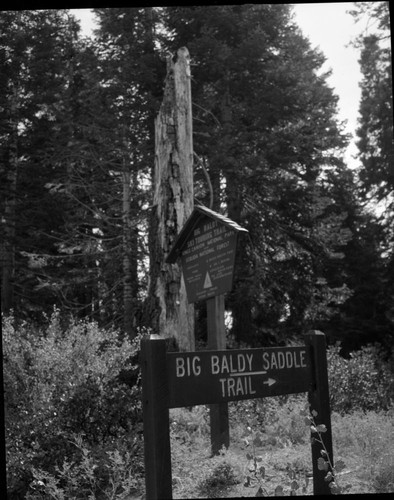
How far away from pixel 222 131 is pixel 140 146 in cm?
214

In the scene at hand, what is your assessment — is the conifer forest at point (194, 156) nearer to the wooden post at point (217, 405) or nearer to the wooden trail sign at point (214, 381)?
the wooden post at point (217, 405)

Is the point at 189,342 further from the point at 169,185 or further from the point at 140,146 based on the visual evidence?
the point at 140,146

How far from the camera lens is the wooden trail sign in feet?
13.5

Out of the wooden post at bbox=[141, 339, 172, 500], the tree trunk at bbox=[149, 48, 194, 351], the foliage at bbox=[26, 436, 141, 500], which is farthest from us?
the tree trunk at bbox=[149, 48, 194, 351]

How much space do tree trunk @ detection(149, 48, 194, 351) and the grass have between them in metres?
1.66

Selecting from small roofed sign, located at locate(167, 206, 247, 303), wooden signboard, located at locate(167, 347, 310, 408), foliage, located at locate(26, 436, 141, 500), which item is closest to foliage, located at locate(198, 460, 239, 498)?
foliage, located at locate(26, 436, 141, 500)

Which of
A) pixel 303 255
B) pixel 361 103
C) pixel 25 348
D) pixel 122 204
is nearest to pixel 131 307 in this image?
pixel 122 204

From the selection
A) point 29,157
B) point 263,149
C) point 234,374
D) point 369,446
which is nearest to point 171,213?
point 369,446

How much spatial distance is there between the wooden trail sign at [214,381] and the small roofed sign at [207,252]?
201cm

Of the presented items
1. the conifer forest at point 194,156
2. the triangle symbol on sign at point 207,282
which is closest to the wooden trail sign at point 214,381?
the triangle symbol on sign at point 207,282

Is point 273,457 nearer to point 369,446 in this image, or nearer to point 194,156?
point 369,446

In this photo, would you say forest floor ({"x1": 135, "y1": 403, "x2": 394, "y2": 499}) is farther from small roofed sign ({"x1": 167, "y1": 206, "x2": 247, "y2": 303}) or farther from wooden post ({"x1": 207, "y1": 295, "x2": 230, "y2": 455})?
small roofed sign ({"x1": 167, "y1": 206, "x2": 247, "y2": 303})

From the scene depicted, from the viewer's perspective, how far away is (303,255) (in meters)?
19.2

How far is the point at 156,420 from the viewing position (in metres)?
4.11
